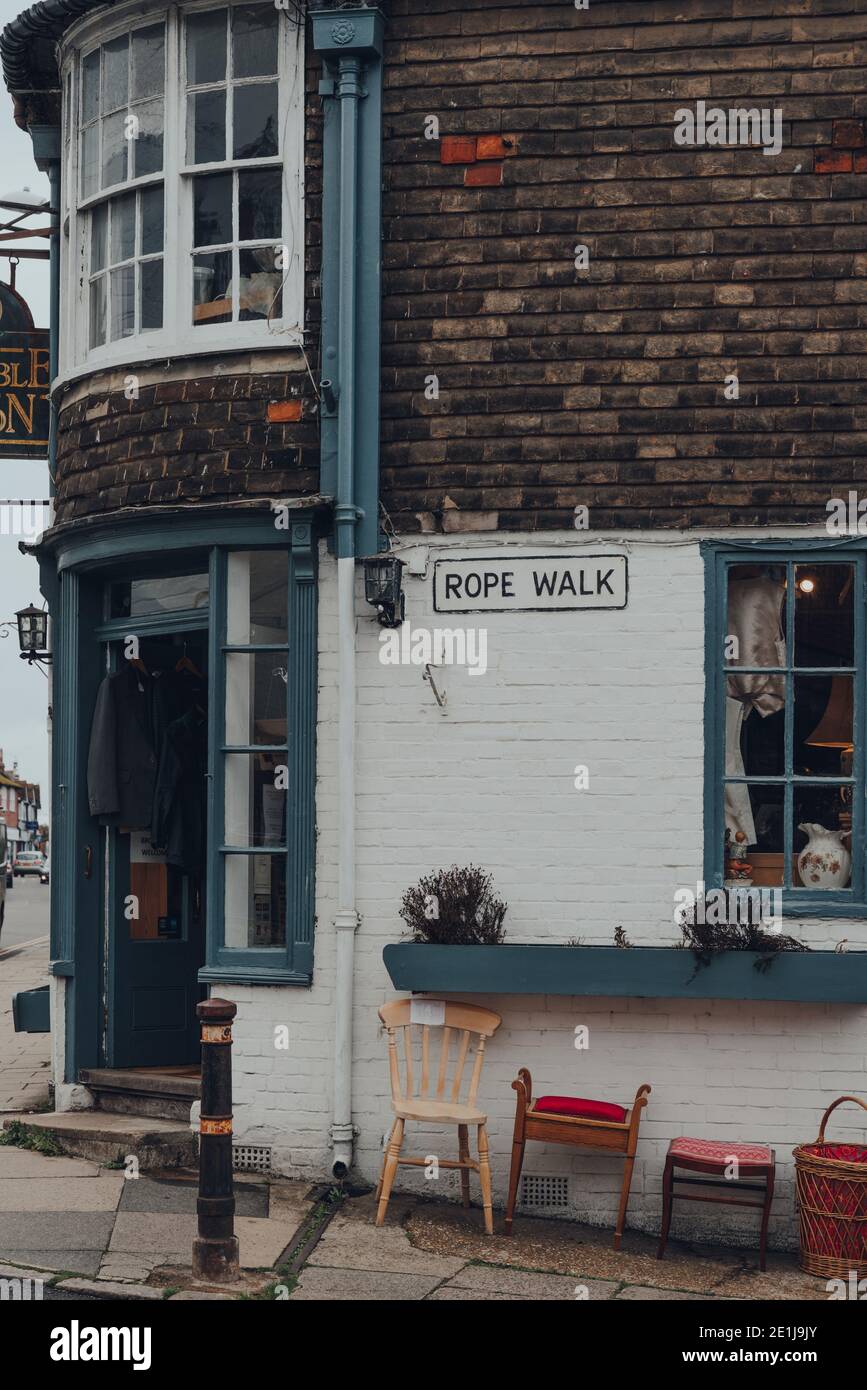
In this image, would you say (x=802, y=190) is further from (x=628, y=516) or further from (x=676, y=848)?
(x=676, y=848)

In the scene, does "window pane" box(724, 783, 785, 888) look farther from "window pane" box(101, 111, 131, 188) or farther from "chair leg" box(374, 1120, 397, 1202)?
"window pane" box(101, 111, 131, 188)

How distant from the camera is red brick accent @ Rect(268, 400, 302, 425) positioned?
29.7 feet

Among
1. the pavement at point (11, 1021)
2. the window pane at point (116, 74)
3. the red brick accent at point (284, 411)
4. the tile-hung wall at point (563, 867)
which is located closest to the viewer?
the tile-hung wall at point (563, 867)

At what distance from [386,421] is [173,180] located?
5.99 feet

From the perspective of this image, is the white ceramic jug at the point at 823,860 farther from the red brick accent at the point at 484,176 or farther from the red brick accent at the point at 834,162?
the red brick accent at the point at 484,176

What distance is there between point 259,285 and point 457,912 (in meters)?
3.51

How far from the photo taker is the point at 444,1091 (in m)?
8.58

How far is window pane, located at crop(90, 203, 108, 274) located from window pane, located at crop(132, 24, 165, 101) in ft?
2.17

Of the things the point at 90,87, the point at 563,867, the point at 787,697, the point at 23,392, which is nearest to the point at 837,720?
the point at 787,697

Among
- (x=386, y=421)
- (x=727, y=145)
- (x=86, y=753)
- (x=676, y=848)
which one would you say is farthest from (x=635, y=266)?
(x=86, y=753)

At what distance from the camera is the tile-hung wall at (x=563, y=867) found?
8.41m

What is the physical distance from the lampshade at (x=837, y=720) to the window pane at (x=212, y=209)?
4001 mm

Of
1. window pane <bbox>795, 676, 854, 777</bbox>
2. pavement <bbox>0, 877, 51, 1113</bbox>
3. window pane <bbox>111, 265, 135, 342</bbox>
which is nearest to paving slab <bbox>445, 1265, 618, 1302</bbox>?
window pane <bbox>795, 676, 854, 777</bbox>

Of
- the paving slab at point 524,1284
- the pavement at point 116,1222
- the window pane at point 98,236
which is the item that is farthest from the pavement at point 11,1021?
the window pane at point 98,236
